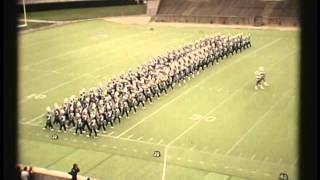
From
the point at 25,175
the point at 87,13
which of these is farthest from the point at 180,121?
the point at 87,13

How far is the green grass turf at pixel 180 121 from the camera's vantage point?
321 inches

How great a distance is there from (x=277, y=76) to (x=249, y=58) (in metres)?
2.36

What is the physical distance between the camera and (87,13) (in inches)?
1059

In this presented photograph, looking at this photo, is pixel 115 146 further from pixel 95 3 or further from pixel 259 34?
pixel 95 3

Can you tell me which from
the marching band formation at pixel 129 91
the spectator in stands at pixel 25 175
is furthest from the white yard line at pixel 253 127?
the spectator in stands at pixel 25 175

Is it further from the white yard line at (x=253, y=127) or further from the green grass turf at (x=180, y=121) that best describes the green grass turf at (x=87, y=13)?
the white yard line at (x=253, y=127)

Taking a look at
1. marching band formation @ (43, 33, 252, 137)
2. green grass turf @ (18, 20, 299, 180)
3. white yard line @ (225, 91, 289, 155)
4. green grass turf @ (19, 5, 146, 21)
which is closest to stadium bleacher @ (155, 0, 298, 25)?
green grass turf @ (19, 5, 146, 21)

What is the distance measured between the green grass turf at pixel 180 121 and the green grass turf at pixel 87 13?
24.4ft

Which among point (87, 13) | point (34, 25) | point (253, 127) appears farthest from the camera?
point (87, 13)

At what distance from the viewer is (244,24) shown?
24.4 metres

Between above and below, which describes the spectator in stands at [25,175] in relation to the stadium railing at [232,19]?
above

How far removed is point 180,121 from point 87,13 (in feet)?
57.7

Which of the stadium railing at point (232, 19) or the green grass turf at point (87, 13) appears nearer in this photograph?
the stadium railing at point (232, 19)

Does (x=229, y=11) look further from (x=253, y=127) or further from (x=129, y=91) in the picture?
(x=253, y=127)
